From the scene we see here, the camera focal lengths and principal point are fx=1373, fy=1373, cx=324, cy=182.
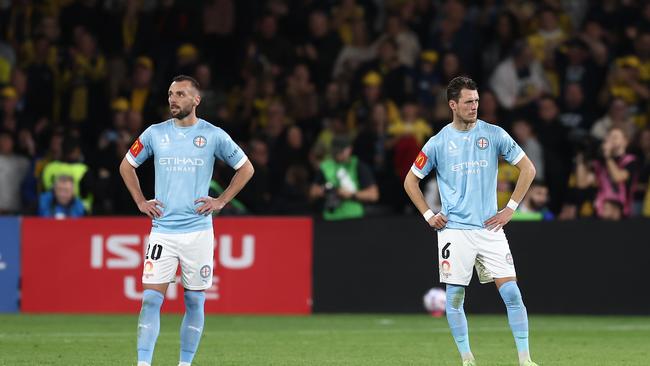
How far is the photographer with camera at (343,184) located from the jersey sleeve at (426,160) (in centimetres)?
650

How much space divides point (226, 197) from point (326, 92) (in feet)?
35.0

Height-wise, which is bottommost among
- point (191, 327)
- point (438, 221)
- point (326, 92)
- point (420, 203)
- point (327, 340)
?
point (327, 340)

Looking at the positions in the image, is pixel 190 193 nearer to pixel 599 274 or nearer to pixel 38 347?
pixel 38 347

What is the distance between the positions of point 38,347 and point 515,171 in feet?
25.0

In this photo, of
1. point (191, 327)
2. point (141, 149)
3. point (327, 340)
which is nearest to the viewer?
point (191, 327)

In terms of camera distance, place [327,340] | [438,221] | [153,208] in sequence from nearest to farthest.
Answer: [153,208], [438,221], [327,340]

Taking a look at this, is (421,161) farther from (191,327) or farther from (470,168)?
(191,327)

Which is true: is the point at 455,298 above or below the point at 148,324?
above

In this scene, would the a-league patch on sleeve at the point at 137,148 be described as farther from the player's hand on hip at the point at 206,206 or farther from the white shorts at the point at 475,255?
the white shorts at the point at 475,255

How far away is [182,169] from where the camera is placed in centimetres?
1030

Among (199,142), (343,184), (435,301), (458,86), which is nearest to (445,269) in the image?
(458,86)

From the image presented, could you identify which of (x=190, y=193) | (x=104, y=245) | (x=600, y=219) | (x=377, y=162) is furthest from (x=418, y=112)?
(x=190, y=193)

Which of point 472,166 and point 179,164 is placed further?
point 472,166

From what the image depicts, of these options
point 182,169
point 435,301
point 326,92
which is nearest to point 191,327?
point 182,169
